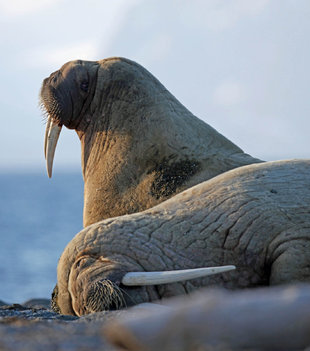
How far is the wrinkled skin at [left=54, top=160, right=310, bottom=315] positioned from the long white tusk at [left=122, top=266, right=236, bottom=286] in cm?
8

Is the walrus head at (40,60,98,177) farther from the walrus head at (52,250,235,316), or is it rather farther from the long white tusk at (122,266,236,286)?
the long white tusk at (122,266,236,286)

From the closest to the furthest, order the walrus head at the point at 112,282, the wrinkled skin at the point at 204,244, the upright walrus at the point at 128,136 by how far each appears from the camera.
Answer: the walrus head at the point at 112,282 < the wrinkled skin at the point at 204,244 < the upright walrus at the point at 128,136

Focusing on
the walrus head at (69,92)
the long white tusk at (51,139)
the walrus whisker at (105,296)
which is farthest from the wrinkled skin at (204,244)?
the long white tusk at (51,139)

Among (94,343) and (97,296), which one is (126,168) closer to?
(97,296)

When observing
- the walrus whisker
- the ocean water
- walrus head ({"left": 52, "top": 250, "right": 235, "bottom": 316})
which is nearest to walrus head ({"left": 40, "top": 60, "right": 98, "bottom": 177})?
walrus head ({"left": 52, "top": 250, "right": 235, "bottom": 316})

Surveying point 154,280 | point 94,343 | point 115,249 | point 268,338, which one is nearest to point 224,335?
point 268,338

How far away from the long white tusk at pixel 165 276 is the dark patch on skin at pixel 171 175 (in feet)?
6.79

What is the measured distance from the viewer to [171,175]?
6.98 metres

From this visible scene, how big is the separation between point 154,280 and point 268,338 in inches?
111

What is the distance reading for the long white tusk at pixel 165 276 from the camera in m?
4.64

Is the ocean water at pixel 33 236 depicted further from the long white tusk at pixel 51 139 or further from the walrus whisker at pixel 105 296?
the walrus whisker at pixel 105 296

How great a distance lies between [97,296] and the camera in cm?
490

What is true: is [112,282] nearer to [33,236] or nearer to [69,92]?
[69,92]

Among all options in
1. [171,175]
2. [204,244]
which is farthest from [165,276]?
[171,175]
